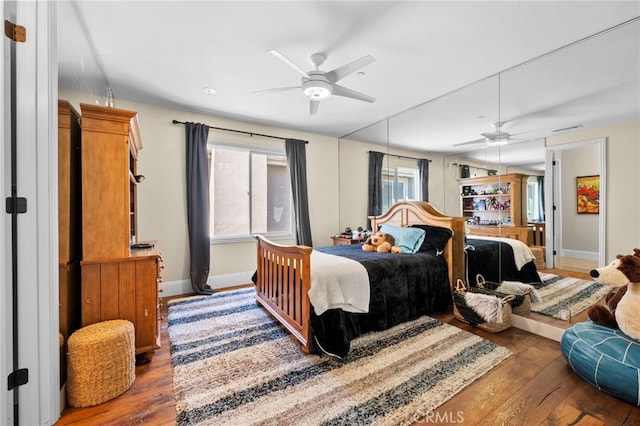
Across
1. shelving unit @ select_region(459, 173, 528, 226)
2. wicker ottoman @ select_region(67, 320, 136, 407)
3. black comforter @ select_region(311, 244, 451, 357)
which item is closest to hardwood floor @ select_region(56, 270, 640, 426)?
wicker ottoman @ select_region(67, 320, 136, 407)

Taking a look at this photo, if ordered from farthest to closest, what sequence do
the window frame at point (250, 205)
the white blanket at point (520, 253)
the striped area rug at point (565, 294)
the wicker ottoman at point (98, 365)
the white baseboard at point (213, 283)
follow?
the window frame at point (250, 205) < the white baseboard at point (213, 283) < the white blanket at point (520, 253) < the striped area rug at point (565, 294) < the wicker ottoman at point (98, 365)

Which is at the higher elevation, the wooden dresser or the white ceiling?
the white ceiling

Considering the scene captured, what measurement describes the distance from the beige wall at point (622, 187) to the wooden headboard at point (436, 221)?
3.80 ft

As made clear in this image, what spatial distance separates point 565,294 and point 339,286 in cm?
205

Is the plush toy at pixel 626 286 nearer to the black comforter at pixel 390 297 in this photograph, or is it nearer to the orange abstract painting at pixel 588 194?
the orange abstract painting at pixel 588 194

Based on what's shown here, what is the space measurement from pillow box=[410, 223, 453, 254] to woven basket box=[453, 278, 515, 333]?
1.53ft

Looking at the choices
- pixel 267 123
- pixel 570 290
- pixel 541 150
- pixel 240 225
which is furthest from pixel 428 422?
pixel 267 123

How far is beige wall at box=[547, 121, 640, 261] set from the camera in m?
2.04

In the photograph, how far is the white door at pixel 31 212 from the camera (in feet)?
4.31

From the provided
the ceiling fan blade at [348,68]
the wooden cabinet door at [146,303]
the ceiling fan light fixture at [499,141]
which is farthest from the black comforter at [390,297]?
the ceiling fan blade at [348,68]

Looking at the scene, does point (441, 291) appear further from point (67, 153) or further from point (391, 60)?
point (67, 153)

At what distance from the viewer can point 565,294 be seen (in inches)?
96.0

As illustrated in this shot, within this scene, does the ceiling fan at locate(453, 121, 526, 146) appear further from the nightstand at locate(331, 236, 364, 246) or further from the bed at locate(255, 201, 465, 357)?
the nightstand at locate(331, 236, 364, 246)

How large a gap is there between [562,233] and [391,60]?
2198 millimetres
